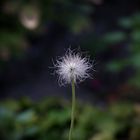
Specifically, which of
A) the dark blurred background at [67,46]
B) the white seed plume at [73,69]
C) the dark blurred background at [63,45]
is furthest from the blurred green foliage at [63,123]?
the white seed plume at [73,69]

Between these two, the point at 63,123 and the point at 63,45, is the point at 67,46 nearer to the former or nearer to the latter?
the point at 63,45

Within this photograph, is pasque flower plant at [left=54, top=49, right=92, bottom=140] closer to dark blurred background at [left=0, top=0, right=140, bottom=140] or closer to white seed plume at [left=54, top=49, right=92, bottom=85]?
white seed plume at [left=54, top=49, right=92, bottom=85]

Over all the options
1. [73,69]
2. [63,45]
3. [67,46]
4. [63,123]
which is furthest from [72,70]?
[63,45]

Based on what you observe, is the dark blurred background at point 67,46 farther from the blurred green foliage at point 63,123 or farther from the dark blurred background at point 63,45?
the blurred green foliage at point 63,123

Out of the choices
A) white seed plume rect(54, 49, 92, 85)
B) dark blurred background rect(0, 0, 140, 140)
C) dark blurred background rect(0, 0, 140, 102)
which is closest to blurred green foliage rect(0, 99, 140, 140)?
dark blurred background rect(0, 0, 140, 140)

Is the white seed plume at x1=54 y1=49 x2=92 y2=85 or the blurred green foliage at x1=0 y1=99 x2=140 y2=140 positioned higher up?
the blurred green foliage at x1=0 y1=99 x2=140 y2=140

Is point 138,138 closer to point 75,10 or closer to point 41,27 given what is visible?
point 75,10
